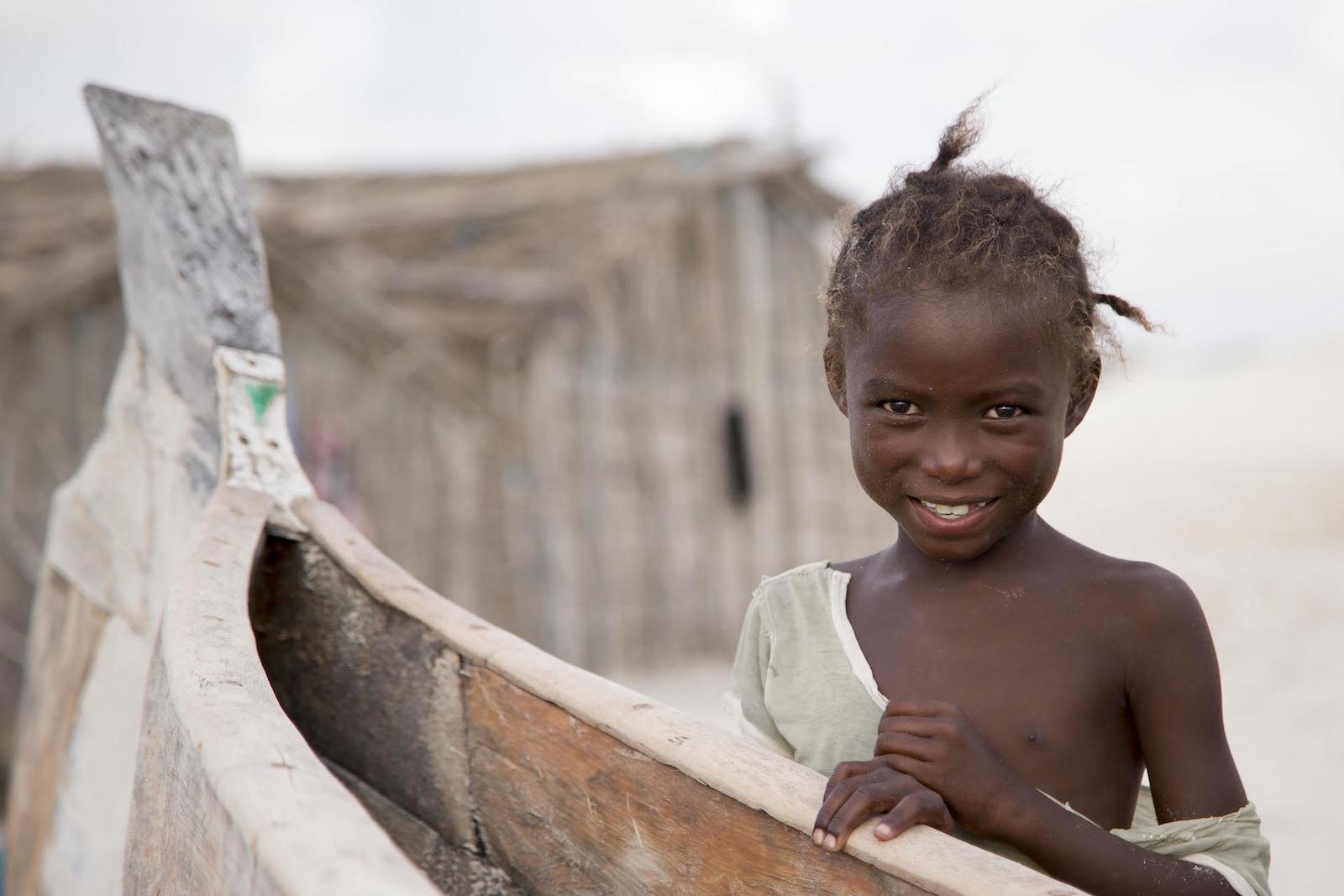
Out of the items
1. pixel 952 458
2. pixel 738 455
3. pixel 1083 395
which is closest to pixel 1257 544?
pixel 738 455

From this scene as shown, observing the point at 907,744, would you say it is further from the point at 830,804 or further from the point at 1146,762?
the point at 1146,762

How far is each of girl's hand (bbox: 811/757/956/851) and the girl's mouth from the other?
310 mm

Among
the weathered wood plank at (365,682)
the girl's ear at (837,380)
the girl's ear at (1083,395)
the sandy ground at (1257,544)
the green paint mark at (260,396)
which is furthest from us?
the sandy ground at (1257,544)

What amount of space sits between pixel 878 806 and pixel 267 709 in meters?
0.65

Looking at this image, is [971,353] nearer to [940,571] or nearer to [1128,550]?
[940,571]

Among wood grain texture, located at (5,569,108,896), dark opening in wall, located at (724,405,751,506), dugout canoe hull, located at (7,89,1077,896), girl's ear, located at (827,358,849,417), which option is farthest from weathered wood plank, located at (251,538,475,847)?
dark opening in wall, located at (724,405,751,506)

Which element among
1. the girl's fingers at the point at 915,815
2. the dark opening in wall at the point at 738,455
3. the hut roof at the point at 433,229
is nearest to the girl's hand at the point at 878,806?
the girl's fingers at the point at 915,815

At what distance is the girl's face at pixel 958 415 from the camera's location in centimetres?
136

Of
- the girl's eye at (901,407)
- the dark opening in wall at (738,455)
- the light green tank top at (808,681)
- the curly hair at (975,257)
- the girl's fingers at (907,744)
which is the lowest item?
the dark opening in wall at (738,455)

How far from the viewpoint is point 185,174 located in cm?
243

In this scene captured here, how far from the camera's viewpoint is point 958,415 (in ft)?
4.51

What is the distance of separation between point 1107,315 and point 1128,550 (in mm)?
11759

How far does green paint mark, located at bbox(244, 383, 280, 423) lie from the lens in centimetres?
227

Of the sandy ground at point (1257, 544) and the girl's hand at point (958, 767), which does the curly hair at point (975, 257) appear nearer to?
the sandy ground at point (1257, 544)
